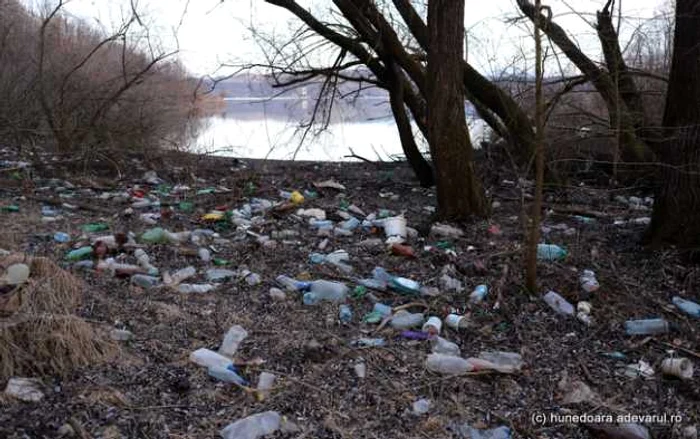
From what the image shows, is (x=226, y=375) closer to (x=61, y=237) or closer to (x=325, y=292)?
(x=325, y=292)

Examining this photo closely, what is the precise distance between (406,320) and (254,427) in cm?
103

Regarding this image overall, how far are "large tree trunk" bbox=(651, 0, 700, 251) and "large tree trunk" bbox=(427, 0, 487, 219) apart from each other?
1.29 metres

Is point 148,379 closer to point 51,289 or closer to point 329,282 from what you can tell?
point 51,289

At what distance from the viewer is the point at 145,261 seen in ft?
11.3

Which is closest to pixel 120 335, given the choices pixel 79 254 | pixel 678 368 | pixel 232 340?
pixel 232 340

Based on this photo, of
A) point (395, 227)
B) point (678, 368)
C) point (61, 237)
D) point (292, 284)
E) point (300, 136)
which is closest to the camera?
point (678, 368)

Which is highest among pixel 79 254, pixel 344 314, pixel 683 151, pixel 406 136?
pixel 406 136

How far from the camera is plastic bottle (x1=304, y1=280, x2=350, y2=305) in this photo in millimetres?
3082

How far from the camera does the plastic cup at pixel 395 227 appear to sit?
162 inches

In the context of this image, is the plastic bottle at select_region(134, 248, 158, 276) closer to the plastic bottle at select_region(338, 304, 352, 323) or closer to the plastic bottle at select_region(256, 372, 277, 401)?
the plastic bottle at select_region(338, 304, 352, 323)

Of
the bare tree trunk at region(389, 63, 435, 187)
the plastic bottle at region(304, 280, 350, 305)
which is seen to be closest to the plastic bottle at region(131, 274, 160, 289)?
the plastic bottle at region(304, 280, 350, 305)

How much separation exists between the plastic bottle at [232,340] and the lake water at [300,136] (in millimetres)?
4718

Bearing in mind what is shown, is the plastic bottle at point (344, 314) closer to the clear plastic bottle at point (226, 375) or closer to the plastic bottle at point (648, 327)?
the clear plastic bottle at point (226, 375)

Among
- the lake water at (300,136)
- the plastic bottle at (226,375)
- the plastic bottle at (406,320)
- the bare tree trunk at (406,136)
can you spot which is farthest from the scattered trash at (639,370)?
the lake water at (300,136)
